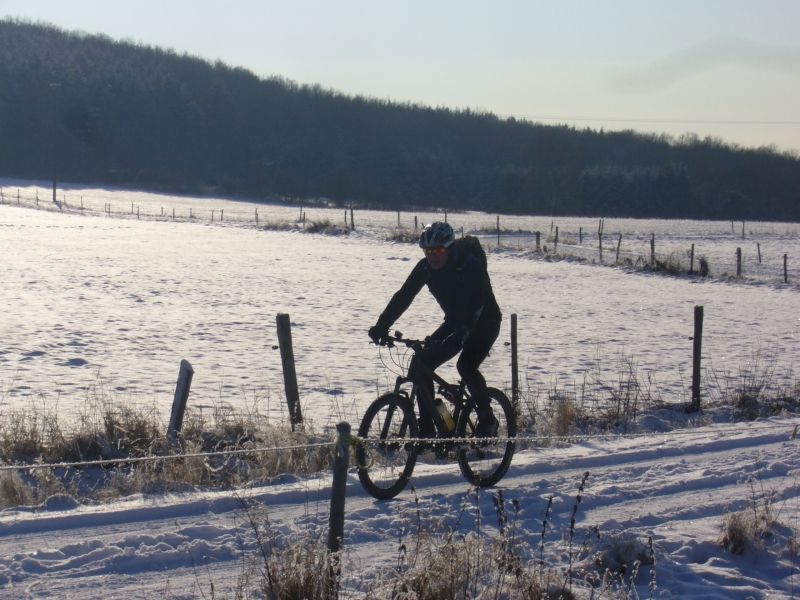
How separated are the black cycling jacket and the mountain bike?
276 mm

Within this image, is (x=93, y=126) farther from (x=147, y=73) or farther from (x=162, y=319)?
(x=162, y=319)

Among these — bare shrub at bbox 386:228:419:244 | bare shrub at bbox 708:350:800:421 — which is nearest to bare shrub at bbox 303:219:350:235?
bare shrub at bbox 386:228:419:244

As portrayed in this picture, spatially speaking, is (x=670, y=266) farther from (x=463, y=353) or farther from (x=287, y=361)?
(x=463, y=353)

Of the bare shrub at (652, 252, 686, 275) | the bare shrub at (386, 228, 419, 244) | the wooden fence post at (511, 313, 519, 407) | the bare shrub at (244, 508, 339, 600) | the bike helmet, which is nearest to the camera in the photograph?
the bare shrub at (244, 508, 339, 600)

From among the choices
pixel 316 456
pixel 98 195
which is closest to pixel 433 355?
pixel 316 456

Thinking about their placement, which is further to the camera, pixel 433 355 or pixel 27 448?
pixel 27 448

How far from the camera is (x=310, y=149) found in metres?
150

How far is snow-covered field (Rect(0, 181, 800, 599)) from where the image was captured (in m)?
5.29

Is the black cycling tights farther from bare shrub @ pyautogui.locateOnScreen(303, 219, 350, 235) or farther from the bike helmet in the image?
bare shrub @ pyautogui.locateOnScreen(303, 219, 350, 235)

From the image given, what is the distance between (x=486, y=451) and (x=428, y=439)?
1.23m

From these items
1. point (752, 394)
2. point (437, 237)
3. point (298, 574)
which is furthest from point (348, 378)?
point (298, 574)

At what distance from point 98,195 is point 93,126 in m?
39.8

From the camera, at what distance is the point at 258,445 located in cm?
799

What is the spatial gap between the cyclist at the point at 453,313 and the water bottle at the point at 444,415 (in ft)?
0.26
